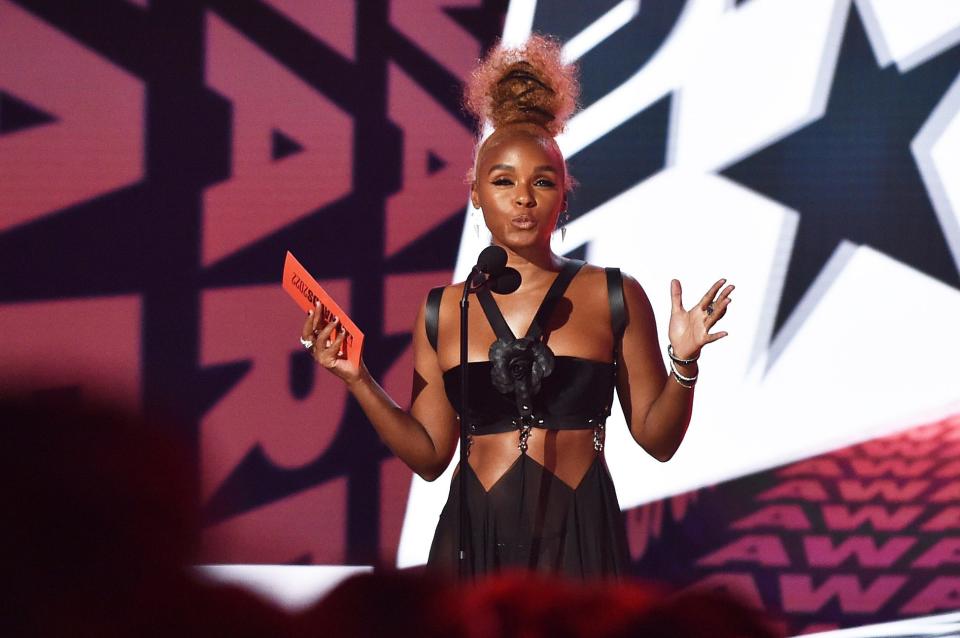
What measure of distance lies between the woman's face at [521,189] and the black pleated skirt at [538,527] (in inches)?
18.0

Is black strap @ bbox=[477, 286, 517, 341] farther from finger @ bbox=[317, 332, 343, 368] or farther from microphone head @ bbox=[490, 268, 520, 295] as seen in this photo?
finger @ bbox=[317, 332, 343, 368]

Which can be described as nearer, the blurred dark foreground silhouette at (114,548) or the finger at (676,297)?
the blurred dark foreground silhouette at (114,548)

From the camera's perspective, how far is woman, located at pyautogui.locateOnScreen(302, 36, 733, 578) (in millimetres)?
2135

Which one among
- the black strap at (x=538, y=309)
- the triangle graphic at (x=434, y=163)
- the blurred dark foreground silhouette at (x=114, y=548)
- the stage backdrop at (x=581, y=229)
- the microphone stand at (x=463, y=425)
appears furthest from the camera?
the triangle graphic at (x=434, y=163)

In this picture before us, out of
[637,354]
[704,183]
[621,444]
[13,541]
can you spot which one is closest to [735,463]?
[621,444]

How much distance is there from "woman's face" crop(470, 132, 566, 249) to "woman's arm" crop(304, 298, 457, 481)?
0.86 feet

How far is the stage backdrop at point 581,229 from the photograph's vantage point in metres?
4.02

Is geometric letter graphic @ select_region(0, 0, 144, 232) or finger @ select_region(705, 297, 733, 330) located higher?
geometric letter graphic @ select_region(0, 0, 144, 232)

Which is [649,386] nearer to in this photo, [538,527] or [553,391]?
[553,391]

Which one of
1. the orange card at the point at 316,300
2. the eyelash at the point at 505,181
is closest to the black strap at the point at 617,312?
the eyelash at the point at 505,181

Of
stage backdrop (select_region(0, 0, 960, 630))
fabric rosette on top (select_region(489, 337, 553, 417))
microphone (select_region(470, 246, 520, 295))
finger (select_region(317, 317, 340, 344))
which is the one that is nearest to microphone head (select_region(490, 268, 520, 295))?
microphone (select_region(470, 246, 520, 295))

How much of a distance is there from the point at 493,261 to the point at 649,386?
414mm


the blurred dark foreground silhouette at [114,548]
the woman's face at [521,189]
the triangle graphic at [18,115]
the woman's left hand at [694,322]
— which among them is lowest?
the blurred dark foreground silhouette at [114,548]

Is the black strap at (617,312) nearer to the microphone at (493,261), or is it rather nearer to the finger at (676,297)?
the finger at (676,297)
